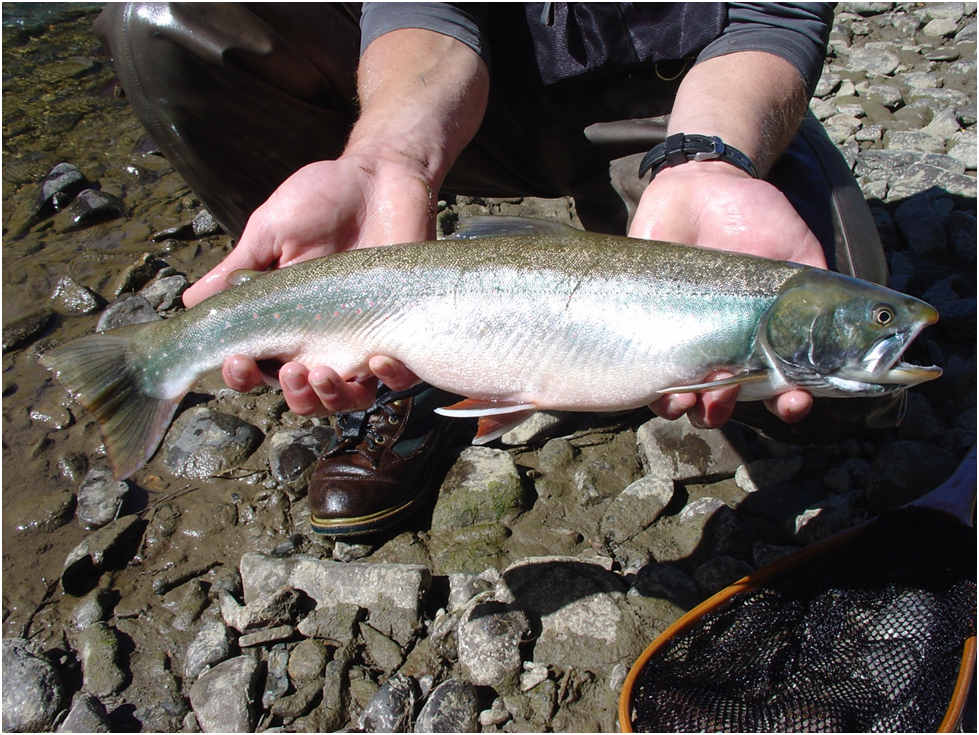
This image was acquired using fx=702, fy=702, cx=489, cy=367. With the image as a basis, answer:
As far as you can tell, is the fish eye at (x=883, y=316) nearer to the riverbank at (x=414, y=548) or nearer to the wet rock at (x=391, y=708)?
the riverbank at (x=414, y=548)

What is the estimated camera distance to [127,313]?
16.9 ft

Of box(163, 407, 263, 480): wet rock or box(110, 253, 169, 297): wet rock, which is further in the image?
box(110, 253, 169, 297): wet rock

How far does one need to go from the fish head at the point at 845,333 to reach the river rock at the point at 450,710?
65.2 inches

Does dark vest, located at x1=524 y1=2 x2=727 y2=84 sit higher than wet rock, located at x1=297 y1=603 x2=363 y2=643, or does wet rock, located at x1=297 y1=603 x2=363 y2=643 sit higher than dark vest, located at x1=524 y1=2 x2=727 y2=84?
→ dark vest, located at x1=524 y1=2 x2=727 y2=84

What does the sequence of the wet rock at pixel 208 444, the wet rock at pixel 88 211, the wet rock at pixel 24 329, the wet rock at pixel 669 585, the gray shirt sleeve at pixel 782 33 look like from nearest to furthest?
the wet rock at pixel 669 585, the gray shirt sleeve at pixel 782 33, the wet rock at pixel 208 444, the wet rock at pixel 24 329, the wet rock at pixel 88 211

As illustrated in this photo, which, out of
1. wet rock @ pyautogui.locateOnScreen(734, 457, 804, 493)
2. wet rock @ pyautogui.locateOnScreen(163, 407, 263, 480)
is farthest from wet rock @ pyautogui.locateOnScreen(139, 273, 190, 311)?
wet rock @ pyautogui.locateOnScreen(734, 457, 804, 493)

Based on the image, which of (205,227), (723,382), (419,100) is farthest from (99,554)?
(205,227)

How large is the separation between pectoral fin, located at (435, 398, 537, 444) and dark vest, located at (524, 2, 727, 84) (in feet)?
7.68

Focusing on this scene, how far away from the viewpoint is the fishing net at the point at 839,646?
2.42m

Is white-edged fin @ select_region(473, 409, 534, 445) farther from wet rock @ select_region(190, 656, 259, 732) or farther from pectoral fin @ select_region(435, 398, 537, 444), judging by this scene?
wet rock @ select_region(190, 656, 259, 732)

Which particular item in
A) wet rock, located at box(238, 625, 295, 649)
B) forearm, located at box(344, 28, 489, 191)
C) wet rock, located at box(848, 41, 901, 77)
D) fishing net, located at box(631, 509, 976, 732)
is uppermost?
forearm, located at box(344, 28, 489, 191)

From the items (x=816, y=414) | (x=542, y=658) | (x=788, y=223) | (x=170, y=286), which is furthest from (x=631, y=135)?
(x=170, y=286)

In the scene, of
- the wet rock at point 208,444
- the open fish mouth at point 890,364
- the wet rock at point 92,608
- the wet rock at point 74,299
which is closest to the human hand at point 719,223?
the open fish mouth at point 890,364

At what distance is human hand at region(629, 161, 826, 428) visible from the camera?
2.52m
